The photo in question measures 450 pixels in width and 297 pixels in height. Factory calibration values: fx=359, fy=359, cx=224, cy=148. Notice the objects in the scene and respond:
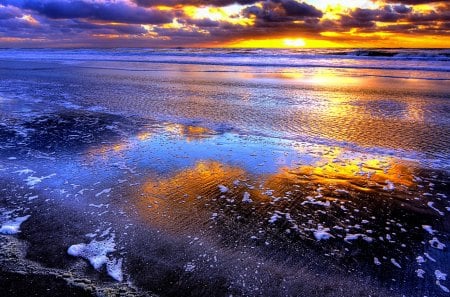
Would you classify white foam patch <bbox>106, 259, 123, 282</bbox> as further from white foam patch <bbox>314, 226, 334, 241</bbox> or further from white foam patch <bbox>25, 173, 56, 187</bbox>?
white foam patch <bbox>25, 173, 56, 187</bbox>

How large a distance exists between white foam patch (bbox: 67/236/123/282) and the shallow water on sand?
0.01m

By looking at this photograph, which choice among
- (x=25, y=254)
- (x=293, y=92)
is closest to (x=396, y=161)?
(x=25, y=254)

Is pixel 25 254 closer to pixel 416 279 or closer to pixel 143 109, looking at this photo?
pixel 416 279

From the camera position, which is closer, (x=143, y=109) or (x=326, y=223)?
(x=326, y=223)

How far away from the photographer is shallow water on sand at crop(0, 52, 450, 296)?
2.78m

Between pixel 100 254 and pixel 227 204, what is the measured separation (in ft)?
4.94

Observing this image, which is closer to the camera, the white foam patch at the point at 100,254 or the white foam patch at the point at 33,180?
the white foam patch at the point at 100,254

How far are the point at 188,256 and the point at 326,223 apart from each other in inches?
57.1

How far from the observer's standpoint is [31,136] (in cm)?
679

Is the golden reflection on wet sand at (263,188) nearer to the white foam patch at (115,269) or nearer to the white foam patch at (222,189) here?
the white foam patch at (222,189)

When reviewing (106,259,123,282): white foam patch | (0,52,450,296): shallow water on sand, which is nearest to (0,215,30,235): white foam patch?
(0,52,450,296): shallow water on sand

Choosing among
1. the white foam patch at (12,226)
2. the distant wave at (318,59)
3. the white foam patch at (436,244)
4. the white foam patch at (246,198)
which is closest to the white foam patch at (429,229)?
the white foam patch at (436,244)

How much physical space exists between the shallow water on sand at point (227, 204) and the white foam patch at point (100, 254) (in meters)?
0.01

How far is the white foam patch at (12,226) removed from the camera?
335 centimetres
